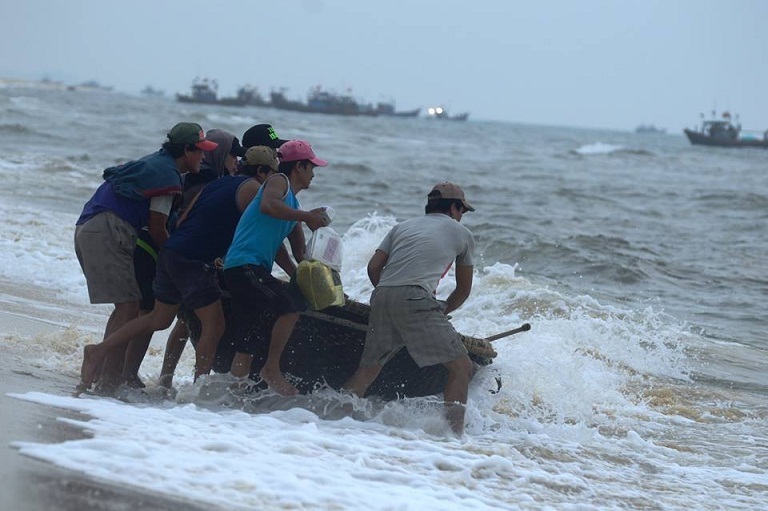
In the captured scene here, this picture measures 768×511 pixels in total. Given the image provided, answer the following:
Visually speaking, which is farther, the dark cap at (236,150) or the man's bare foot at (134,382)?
the dark cap at (236,150)

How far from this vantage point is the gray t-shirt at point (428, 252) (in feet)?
20.4

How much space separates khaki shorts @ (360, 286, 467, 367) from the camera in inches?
243

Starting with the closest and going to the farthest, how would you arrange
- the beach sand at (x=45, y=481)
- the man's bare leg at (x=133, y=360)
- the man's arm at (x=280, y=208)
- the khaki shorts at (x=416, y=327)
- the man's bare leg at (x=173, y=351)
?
the beach sand at (x=45, y=481), the man's arm at (x=280, y=208), the khaki shorts at (x=416, y=327), the man's bare leg at (x=133, y=360), the man's bare leg at (x=173, y=351)

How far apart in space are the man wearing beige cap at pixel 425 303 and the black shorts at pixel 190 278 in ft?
3.12

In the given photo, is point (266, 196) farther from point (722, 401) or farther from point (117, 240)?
point (722, 401)

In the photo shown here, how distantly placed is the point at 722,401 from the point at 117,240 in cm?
513

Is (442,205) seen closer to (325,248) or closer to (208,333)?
(325,248)

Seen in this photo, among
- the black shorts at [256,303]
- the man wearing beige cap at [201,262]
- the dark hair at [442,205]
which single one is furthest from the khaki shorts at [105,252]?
the dark hair at [442,205]

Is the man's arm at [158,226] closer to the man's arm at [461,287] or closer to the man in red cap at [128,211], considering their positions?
the man in red cap at [128,211]

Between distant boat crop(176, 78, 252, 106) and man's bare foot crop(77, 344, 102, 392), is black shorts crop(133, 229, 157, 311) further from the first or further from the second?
distant boat crop(176, 78, 252, 106)

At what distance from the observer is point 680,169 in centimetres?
4844

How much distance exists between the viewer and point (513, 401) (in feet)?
23.7

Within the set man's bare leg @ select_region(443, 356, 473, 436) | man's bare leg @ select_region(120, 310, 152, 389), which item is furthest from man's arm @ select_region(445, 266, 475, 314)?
man's bare leg @ select_region(120, 310, 152, 389)

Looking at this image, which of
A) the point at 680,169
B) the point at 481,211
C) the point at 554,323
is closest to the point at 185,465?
the point at 554,323
